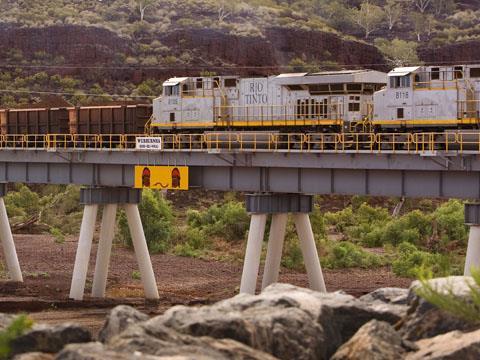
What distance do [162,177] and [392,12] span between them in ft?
349

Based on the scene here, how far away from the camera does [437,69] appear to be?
37750mm

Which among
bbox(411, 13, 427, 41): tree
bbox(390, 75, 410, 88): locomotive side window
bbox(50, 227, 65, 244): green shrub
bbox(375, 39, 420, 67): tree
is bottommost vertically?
bbox(50, 227, 65, 244): green shrub

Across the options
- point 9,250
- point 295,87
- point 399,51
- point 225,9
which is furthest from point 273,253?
point 225,9

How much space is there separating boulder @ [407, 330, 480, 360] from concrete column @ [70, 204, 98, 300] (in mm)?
22127

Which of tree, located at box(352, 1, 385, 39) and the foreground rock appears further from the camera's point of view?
tree, located at box(352, 1, 385, 39)

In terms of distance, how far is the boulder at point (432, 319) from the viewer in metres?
24.4

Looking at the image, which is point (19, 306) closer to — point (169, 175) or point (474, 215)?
point (169, 175)

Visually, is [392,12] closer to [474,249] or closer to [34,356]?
[474,249]

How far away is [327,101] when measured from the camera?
40.2 m

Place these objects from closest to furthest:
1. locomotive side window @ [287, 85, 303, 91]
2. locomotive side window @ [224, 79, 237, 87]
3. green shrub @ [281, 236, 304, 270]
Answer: locomotive side window @ [287, 85, 303, 91] → locomotive side window @ [224, 79, 237, 87] → green shrub @ [281, 236, 304, 270]

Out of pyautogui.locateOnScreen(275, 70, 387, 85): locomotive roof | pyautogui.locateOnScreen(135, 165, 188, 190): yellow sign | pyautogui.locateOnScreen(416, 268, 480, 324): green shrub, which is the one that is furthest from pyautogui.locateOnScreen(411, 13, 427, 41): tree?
pyautogui.locateOnScreen(416, 268, 480, 324): green shrub

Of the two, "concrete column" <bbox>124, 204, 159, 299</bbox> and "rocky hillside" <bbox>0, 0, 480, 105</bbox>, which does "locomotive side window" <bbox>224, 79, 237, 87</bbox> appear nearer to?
"concrete column" <bbox>124, 204, 159, 299</bbox>

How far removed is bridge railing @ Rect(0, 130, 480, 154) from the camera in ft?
113

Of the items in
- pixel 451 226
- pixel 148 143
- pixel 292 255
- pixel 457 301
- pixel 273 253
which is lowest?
pixel 292 255
